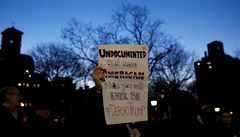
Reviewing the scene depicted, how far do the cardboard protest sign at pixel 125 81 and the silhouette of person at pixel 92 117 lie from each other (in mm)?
94

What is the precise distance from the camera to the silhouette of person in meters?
3.00

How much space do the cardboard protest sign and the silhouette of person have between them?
9 cm

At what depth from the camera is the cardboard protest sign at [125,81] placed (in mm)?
3416

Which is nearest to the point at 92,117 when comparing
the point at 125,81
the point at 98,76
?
the point at 98,76

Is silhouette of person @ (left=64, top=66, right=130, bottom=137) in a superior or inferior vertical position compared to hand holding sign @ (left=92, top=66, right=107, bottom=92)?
inferior

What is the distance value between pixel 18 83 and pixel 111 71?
52163 millimetres

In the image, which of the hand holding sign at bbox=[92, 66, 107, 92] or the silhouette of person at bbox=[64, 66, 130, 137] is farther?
the hand holding sign at bbox=[92, 66, 107, 92]

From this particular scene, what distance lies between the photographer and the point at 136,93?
141 inches

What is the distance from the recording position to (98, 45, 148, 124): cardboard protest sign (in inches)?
134

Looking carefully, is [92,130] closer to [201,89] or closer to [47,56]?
[47,56]

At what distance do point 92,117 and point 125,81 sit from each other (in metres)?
0.73

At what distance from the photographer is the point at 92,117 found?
123 inches

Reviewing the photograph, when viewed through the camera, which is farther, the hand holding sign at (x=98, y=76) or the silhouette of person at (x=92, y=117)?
the hand holding sign at (x=98, y=76)

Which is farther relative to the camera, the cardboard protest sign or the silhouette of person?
the cardboard protest sign
